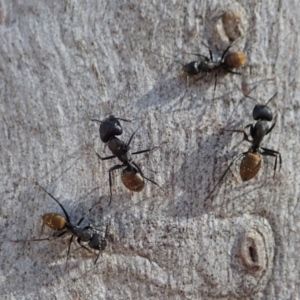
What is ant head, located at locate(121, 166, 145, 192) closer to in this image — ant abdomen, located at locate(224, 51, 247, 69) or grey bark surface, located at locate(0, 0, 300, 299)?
grey bark surface, located at locate(0, 0, 300, 299)

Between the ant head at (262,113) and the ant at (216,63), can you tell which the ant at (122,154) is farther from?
the ant head at (262,113)

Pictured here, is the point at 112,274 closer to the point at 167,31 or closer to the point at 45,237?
the point at 45,237

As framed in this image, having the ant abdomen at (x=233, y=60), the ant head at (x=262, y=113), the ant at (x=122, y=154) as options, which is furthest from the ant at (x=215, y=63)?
the ant at (x=122, y=154)

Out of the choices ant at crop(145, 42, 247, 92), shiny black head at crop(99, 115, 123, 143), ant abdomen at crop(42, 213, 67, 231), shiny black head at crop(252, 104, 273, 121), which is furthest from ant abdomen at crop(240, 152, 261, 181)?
ant abdomen at crop(42, 213, 67, 231)

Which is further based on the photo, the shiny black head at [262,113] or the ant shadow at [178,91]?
the ant shadow at [178,91]

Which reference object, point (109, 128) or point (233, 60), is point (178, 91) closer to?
point (233, 60)

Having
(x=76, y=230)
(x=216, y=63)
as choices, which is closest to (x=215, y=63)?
(x=216, y=63)

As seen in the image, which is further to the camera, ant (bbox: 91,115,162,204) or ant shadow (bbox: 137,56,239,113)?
ant shadow (bbox: 137,56,239,113)
